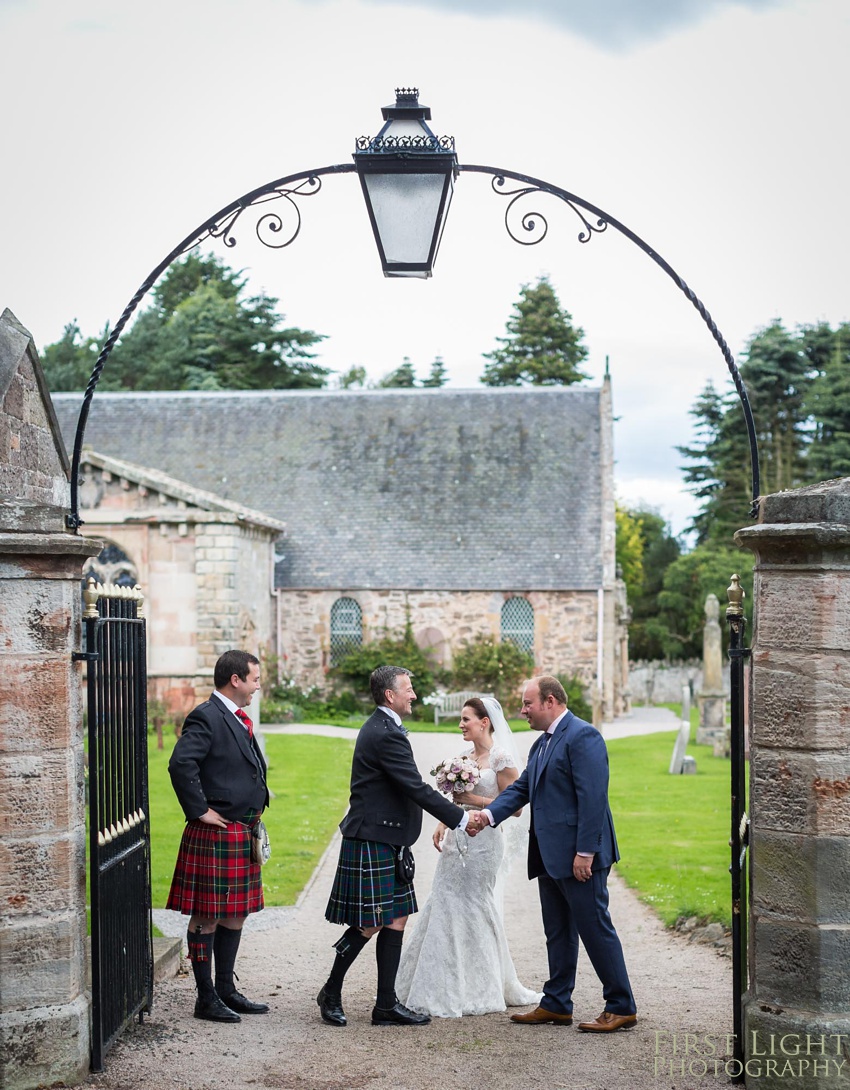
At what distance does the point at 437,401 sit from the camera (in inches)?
1281

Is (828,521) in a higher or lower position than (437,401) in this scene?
lower

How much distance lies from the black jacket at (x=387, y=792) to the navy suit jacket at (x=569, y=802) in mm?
473

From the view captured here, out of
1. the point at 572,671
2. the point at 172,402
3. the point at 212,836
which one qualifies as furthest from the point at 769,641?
the point at 172,402

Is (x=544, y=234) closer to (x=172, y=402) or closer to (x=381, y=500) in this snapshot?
(x=381, y=500)

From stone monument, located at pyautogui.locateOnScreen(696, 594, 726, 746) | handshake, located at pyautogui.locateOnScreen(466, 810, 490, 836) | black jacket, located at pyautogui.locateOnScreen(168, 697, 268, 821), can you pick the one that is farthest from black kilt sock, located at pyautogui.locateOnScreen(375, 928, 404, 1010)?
stone monument, located at pyautogui.locateOnScreen(696, 594, 726, 746)

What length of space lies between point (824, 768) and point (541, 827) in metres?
1.95

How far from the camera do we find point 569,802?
6730mm

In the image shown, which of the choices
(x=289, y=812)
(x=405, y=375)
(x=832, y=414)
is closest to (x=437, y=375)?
(x=405, y=375)

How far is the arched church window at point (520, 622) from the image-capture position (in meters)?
28.6

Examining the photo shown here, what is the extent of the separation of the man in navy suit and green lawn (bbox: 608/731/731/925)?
285 cm

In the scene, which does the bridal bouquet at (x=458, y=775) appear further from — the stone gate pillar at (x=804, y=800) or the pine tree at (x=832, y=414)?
the pine tree at (x=832, y=414)

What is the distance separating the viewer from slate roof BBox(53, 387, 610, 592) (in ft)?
95.5

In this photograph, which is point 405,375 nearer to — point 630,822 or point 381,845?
point 630,822

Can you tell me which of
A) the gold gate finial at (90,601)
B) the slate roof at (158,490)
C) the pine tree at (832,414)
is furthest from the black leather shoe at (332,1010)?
the pine tree at (832,414)
